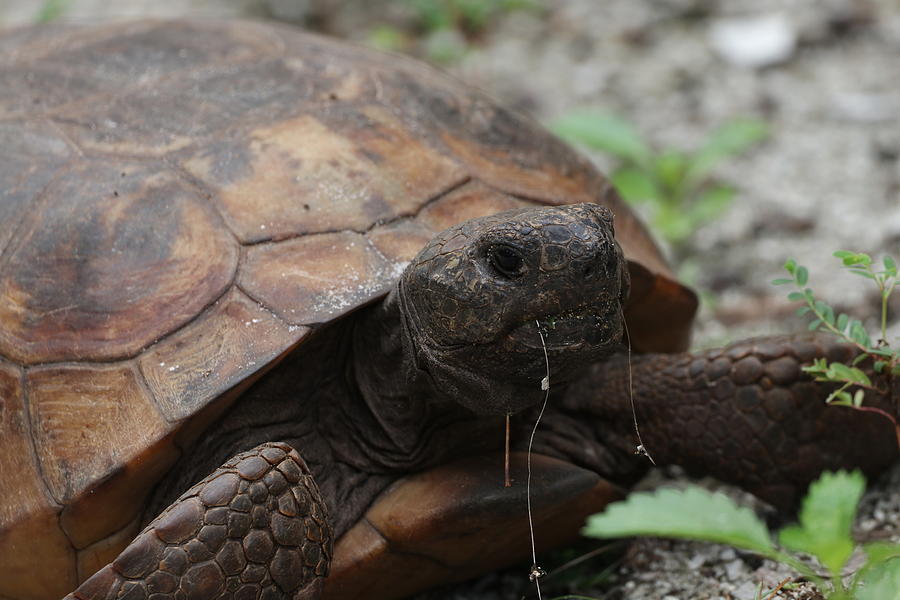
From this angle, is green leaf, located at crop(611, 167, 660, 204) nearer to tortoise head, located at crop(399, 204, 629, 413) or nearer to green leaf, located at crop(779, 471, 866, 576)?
tortoise head, located at crop(399, 204, 629, 413)

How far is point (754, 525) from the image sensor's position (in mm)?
1907

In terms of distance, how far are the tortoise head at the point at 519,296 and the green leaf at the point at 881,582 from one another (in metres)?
0.65

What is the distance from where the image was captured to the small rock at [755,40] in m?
6.26

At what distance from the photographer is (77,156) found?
9.25ft

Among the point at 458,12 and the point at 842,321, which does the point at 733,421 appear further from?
the point at 458,12

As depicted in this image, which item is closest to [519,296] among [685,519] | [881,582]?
[685,519]

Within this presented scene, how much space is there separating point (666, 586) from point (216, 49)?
195 cm

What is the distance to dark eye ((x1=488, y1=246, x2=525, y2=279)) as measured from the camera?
2193 mm

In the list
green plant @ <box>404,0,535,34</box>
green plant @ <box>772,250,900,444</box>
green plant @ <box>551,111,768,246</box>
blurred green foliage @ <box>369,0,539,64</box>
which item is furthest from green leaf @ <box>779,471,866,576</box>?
green plant @ <box>404,0,535,34</box>

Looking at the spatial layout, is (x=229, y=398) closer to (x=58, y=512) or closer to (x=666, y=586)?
(x=58, y=512)

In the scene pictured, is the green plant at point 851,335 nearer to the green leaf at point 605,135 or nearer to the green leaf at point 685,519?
the green leaf at point 685,519

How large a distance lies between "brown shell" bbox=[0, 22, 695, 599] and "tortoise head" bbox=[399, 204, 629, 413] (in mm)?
269

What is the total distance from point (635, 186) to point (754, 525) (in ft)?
10.2

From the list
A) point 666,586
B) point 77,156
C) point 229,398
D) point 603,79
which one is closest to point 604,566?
point 666,586
